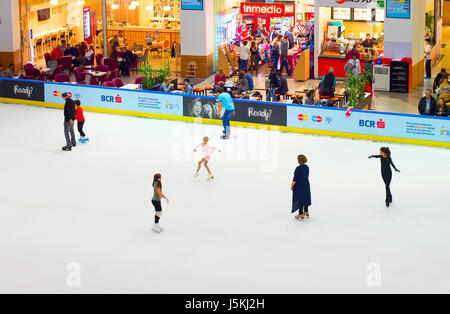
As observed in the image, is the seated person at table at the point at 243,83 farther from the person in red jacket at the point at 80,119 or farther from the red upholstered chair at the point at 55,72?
the red upholstered chair at the point at 55,72

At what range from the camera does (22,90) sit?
25.5m

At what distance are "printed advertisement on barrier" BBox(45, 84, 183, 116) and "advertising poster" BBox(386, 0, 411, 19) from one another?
7868 millimetres

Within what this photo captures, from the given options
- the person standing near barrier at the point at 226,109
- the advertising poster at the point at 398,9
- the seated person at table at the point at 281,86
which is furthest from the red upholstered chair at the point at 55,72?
the advertising poster at the point at 398,9

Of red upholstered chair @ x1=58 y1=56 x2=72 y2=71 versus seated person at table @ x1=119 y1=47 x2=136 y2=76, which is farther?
seated person at table @ x1=119 y1=47 x2=136 y2=76

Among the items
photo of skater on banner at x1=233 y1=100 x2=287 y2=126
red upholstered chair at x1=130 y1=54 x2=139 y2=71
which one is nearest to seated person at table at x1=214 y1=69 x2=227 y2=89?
photo of skater on banner at x1=233 y1=100 x2=287 y2=126

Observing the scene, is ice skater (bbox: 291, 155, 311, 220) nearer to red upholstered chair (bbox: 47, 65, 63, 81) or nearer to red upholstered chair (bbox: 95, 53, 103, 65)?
red upholstered chair (bbox: 47, 65, 63, 81)

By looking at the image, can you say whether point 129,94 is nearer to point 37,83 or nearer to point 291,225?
point 37,83

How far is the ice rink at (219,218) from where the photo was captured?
43.6ft

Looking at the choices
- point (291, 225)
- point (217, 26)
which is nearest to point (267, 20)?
point (217, 26)

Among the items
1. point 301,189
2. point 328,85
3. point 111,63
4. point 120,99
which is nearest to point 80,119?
point 120,99

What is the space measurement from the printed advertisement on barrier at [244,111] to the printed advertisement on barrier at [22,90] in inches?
211

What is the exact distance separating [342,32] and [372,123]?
29.5 ft

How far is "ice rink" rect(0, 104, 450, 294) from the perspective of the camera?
13.3m

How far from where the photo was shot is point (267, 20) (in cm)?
3169
